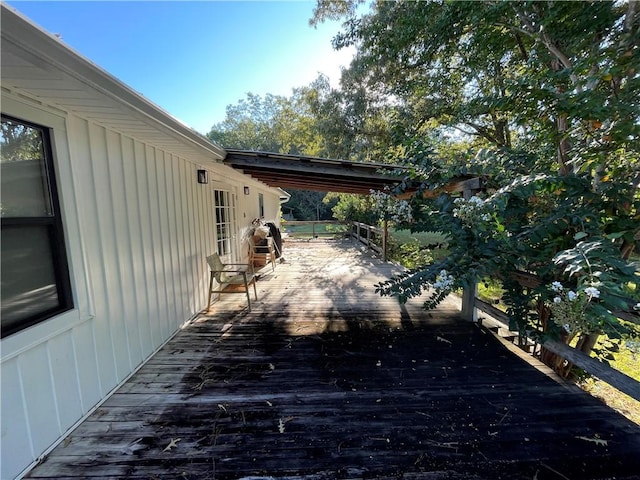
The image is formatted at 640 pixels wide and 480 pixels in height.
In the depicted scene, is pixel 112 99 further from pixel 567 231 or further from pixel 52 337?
pixel 567 231

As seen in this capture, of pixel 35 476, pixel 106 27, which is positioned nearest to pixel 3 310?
pixel 35 476

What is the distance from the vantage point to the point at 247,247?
22.4 ft

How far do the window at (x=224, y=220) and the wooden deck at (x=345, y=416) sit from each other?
2.12 meters

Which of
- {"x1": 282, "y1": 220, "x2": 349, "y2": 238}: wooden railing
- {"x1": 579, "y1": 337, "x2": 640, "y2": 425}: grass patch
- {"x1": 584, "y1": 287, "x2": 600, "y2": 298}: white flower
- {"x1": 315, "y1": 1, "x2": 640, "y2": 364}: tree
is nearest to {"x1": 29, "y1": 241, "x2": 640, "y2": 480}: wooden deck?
{"x1": 315, "y1": 1, "x2": 640, "y2": 364}: tree

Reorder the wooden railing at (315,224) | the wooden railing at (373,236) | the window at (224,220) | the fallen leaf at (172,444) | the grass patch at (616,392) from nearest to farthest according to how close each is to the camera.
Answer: the fallen leaf at (172,444)
the grass patch at (616,392)
the window at (224,220)
the wooden railing at (373,236)
the wooden railing at (315,224)

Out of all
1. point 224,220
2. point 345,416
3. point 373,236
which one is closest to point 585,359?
point 345,416

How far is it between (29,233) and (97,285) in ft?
1.97

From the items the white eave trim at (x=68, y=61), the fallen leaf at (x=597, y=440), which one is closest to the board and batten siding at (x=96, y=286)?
the white eave trim at (x=68, y=61)

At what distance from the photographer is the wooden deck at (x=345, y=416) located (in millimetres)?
1505

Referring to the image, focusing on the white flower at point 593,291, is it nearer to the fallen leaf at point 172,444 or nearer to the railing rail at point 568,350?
the railing rail at point 568,350

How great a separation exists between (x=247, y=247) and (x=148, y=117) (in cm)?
504

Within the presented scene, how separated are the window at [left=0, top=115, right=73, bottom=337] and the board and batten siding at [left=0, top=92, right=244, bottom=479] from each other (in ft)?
0.19

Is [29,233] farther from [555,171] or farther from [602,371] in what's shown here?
[555,171]

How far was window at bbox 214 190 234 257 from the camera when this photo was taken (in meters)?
4.91
